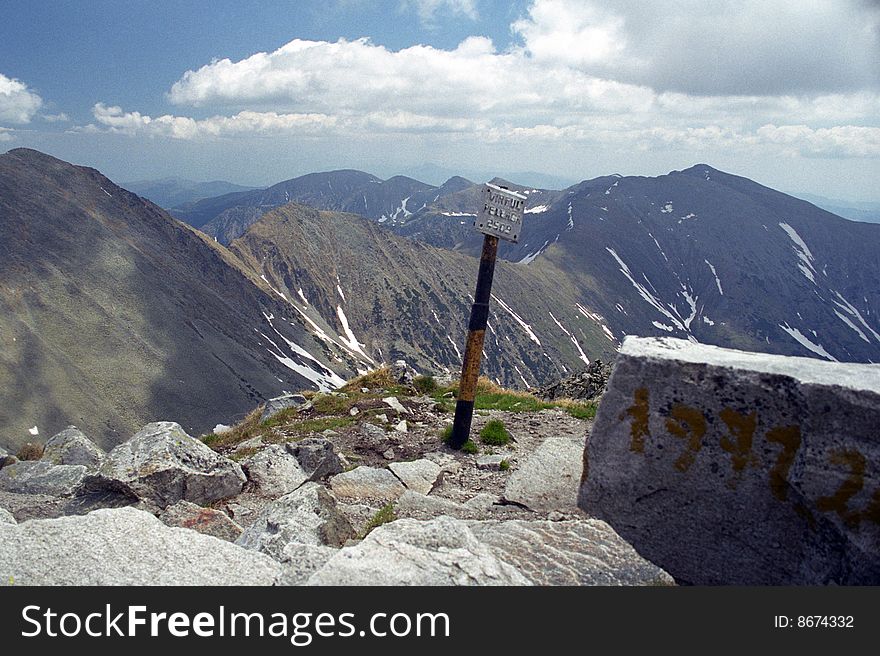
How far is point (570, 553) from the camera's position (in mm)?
6023

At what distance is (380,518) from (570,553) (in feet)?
12.7

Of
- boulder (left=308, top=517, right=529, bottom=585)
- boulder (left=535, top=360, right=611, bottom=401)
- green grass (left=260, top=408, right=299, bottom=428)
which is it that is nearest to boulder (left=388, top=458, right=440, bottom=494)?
boulder (left=308, top=517, right=529, bottom=585)

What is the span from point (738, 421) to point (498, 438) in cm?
903

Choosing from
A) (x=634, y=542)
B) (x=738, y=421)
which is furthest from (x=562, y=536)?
(x=738, y=421)

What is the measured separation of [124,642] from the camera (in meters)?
4.36

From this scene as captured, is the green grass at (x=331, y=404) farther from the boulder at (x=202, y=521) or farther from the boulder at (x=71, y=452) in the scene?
the boulder at (x=202, y=521)

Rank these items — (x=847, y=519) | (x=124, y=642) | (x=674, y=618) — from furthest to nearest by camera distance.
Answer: (x=847, y=519) < (x=674, y=618) < (x=124, y=642)

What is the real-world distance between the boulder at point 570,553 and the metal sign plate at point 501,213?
8426 millimetres

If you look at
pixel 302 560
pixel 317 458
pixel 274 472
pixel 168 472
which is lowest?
pixel 274 472

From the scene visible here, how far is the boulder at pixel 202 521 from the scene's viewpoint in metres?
9.05

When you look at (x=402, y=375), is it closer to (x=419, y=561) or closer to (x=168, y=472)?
(x=168, y=472)

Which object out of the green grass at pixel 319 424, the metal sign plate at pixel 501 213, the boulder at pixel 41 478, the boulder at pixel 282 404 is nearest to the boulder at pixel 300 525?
the boulder at pixel 41 478

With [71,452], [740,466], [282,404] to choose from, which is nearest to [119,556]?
[740,466]

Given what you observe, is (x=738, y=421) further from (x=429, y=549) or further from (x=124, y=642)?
(x=124, y=642)
